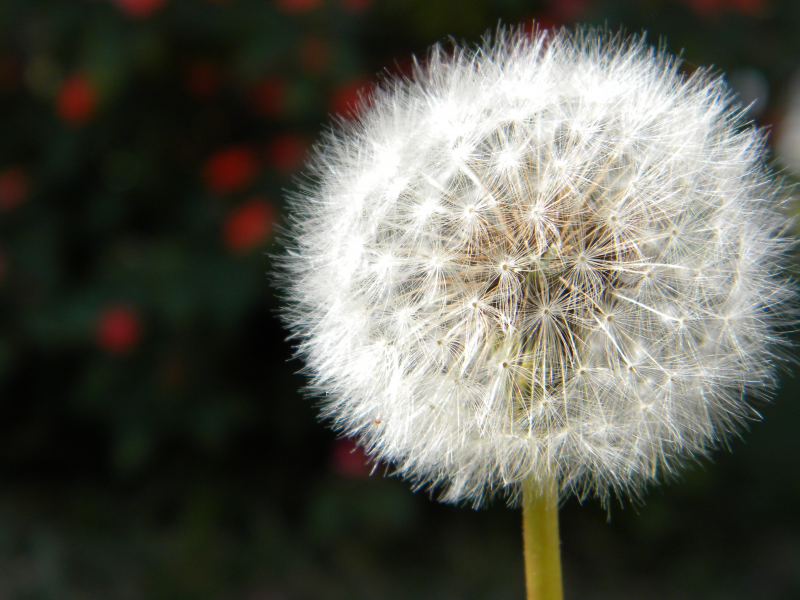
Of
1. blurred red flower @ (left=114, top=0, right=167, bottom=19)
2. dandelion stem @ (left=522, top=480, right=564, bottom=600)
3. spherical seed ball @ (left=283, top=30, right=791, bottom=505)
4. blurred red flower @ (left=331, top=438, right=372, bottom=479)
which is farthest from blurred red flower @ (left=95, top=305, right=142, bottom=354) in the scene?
dandelion stem @ (left=522, top=480, right=564, bottom=600)

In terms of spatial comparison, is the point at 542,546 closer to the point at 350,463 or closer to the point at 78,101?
the point at 350,463

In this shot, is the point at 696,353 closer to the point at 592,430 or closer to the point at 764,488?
the point at 592,430

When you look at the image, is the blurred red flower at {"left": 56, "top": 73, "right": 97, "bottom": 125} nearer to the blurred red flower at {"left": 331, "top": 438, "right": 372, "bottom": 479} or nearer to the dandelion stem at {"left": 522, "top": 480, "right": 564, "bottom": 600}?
the blurred red flower at {"left": 331, "top": 438, "right": 372, "bottom": 479}

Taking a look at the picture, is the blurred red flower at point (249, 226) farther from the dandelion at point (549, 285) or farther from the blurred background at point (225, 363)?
the dandelion at point (549, 285)

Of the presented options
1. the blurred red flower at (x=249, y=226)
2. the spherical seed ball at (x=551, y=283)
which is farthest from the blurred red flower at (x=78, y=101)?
the spherical seed ball at (x=551, y=283)

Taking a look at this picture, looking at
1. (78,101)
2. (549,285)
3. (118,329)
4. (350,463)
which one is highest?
(78,101)

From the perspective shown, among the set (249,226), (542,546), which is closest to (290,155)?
(249,226)
